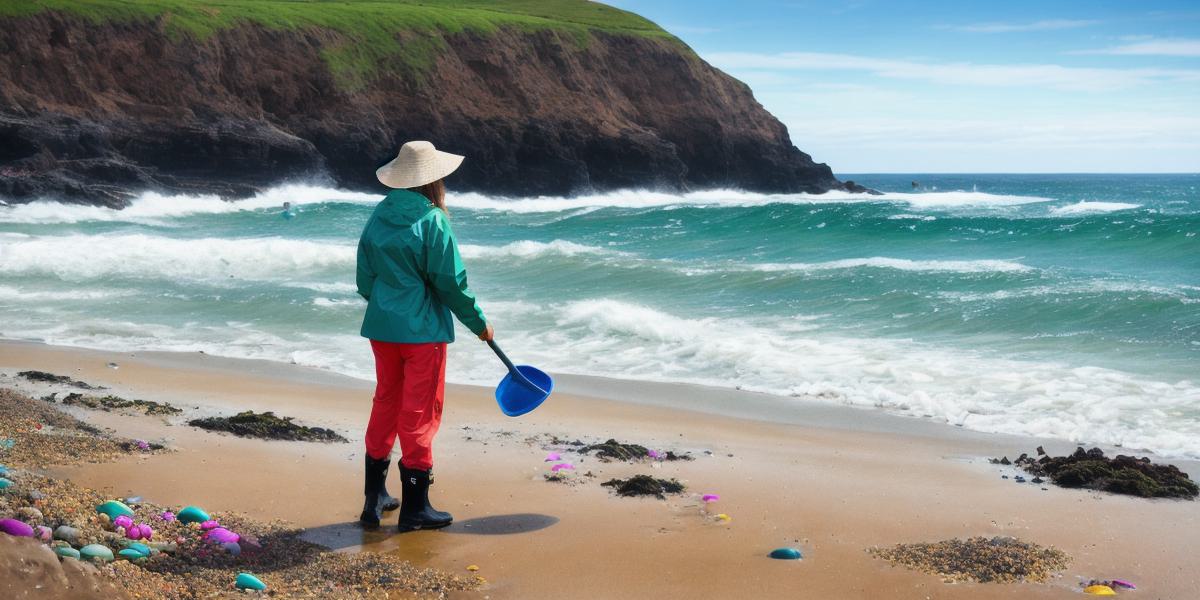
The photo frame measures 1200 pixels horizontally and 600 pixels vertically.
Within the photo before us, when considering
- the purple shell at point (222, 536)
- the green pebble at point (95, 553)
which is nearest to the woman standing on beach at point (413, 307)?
the purple shell at point (222, 536)

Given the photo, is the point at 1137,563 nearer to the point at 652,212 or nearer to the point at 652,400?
the point at 652,400

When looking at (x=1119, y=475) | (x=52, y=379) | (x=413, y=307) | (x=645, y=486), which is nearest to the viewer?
(x=413, y=307)

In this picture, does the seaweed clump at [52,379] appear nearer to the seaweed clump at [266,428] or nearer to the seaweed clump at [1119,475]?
the seaweed clump at [266,428]

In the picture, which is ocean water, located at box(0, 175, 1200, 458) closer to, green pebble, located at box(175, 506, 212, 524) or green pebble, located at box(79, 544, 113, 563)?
green pebble, located at box(175, 506, 212, 524)

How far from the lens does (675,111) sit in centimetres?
5884

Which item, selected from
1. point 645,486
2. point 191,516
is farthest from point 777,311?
point 191,516

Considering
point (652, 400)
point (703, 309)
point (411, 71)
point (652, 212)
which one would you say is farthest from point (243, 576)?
point (411, 71)

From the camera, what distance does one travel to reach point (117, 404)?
7.23 meters

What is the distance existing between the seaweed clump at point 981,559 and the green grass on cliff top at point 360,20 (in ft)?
152

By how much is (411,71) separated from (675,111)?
46.5ft

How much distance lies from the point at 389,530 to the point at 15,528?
1482 millimetres

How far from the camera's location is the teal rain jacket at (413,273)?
4.57 meters

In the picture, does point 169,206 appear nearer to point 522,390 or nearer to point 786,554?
point 522,390

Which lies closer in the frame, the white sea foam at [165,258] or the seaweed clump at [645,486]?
the seaweed clump at [645,486]
